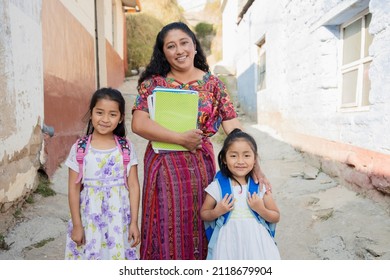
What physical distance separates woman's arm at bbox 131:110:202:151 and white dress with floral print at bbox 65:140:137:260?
205 millimetres

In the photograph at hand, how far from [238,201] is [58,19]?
3.84 meters

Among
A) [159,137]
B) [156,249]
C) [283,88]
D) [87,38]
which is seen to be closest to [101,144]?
[159,137]

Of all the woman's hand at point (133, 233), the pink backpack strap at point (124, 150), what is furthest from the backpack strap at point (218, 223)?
the pink backpack strap at point (124, 150)

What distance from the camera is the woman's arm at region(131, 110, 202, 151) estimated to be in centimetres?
167

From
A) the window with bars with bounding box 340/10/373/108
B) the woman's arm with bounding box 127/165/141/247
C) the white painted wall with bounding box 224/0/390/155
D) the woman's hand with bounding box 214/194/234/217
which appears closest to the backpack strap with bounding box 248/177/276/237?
the woman's hand with bounding box 214/194/234/217

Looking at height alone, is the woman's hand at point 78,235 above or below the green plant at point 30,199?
above

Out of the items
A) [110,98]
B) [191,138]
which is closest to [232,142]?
[191,138]

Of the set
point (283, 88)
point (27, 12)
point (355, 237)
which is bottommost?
point (355, 237)

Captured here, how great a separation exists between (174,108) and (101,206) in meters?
0.60

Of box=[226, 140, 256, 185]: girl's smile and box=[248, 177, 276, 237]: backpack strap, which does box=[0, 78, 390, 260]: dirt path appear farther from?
box=[226, 140, 256, 185]: girl's smile

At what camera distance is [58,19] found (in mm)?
4465

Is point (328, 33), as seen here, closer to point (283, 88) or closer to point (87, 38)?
point (283, 88)

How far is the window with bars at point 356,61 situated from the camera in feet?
11.7

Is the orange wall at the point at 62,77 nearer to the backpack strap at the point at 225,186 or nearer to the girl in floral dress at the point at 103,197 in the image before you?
the girl in floral dress at the point at 103,197
